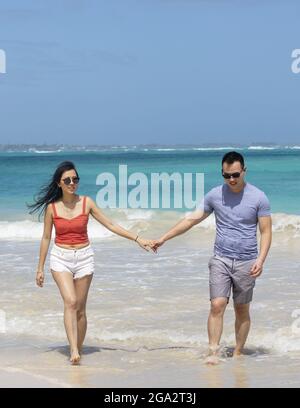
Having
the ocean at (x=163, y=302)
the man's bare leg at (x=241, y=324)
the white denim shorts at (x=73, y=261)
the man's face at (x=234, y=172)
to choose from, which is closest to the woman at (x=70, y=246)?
the white denim shorts at (x=73, y=261)

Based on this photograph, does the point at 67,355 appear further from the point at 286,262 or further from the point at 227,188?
the point at 286,262

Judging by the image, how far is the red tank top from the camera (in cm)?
759

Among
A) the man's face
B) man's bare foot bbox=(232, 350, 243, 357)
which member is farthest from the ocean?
the man's face

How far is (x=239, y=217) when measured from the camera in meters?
7.41

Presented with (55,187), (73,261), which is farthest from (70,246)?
(55,187)

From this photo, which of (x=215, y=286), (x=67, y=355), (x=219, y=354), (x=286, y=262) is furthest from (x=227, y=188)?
(x=286, y=262)

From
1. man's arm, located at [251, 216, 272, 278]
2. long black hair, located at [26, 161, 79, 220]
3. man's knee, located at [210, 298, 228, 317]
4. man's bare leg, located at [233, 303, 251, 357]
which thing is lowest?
man's bare leg, located at [233, 303, 251, 357]

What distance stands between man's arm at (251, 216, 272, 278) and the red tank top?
1.51 m

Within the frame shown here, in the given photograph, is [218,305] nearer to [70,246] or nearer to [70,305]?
[70,305]

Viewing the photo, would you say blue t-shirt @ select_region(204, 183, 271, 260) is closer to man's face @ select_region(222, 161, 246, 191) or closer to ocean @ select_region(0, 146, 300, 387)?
man's face @ select_region(222, 161, 246, 191)

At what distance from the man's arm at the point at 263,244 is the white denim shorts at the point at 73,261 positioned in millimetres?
1444

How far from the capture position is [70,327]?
755 cm

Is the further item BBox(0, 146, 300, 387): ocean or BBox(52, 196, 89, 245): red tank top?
BBox(0, 146, 300, 387): ocean
